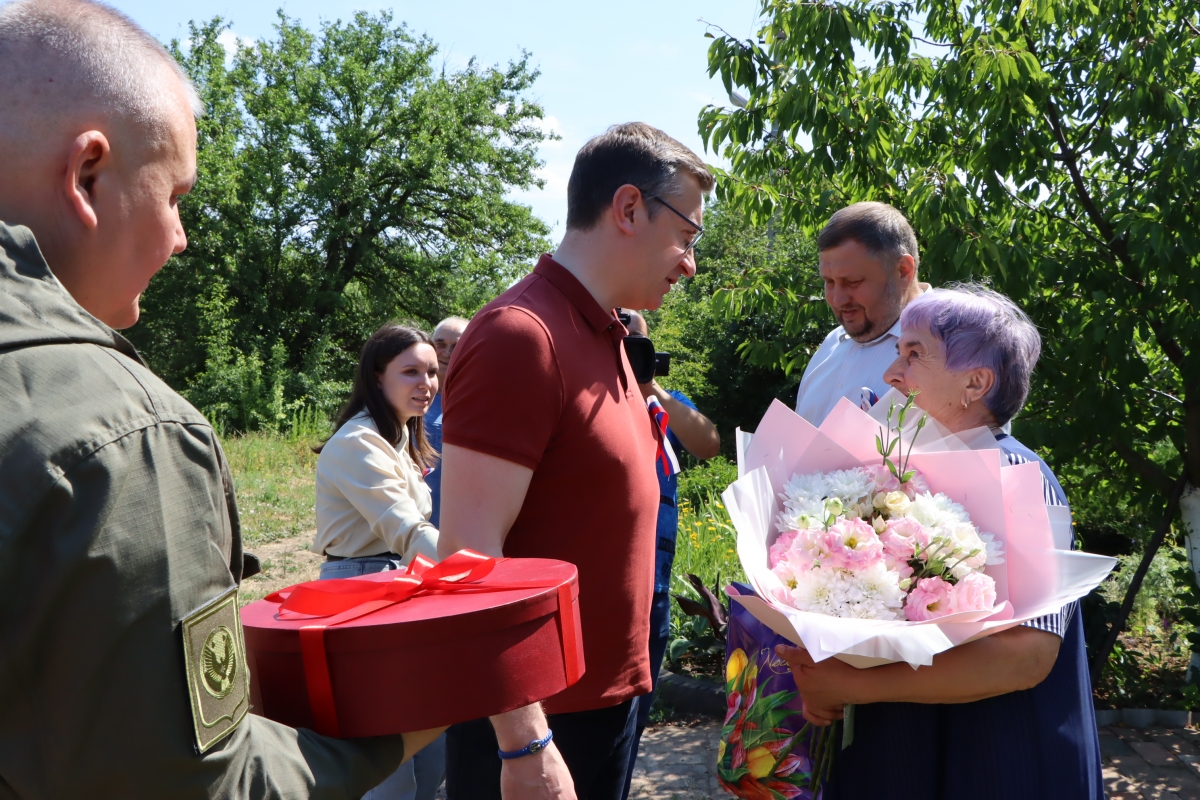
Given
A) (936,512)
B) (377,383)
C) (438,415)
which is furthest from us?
(438,415)

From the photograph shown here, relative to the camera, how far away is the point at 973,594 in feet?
5.45

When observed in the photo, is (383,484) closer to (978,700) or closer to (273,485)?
(978,700)

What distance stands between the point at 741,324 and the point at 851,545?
41.2 feet

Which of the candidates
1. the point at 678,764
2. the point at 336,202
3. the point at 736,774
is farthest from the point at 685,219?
the point at 336,202

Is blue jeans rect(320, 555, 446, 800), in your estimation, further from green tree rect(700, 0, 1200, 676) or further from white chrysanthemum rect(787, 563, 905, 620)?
green tree rect(700, 0, 1200, 676)

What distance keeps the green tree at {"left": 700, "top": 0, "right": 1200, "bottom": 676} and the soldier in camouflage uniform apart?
365 centimetres

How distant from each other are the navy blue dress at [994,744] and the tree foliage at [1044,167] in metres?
2.53

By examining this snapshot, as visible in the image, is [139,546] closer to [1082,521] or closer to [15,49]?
[15,49]

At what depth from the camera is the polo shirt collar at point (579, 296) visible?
2.05 meters

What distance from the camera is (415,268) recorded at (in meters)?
26.1

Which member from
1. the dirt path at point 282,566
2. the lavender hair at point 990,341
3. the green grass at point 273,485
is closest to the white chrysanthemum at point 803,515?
the lavender hair at point 990,341

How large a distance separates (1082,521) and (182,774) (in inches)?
303

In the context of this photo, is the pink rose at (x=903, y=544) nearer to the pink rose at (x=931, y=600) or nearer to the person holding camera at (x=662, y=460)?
the pink rose at (x=931, y=600)

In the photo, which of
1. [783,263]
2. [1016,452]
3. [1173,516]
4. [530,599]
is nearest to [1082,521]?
[1173,516]
